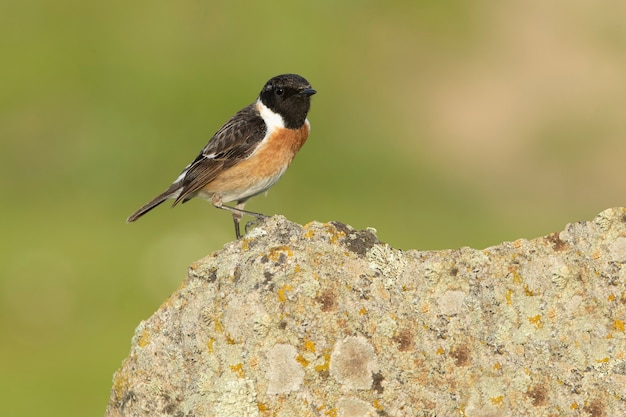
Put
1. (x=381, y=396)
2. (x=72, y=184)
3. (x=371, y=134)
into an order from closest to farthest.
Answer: (x=381, y=396) < (x=72, y=184) < (x=371, y=134)

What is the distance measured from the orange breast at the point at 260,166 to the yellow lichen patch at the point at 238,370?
391 centimetres

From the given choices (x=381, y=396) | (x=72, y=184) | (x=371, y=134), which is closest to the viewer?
(x=381, y=396)

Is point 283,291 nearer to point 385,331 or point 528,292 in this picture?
point 385,331

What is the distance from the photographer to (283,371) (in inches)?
256

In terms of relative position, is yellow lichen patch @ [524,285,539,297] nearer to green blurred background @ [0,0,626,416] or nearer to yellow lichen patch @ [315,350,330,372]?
yellow lichen patch @ [315,350,330,372]

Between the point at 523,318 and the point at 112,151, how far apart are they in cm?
2329

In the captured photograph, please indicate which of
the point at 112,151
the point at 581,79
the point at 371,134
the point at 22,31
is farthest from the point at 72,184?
the point at 581,79

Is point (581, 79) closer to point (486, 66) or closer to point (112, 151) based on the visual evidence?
point (486, 66)

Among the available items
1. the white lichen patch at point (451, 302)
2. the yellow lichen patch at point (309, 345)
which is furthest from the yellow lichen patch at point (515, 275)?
the yellow lichen patch at point (309, 345)

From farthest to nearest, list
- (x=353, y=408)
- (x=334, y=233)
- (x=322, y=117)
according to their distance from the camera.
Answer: (x=322, y=117) < (x=334, y=233) < (x=353, y=408)

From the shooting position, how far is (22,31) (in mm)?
31406

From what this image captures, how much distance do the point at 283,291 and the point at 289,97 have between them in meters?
4.07

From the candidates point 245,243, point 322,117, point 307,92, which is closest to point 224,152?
point 307,92

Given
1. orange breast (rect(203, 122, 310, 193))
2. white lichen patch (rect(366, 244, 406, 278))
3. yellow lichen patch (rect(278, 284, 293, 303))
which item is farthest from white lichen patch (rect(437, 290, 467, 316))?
orange breast (rect(203, 122, 310, 193))
